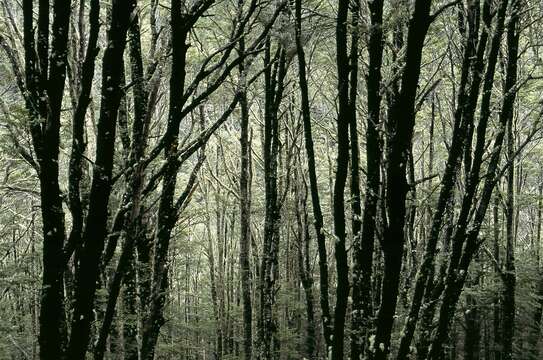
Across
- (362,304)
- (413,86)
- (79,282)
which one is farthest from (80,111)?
(362,304)

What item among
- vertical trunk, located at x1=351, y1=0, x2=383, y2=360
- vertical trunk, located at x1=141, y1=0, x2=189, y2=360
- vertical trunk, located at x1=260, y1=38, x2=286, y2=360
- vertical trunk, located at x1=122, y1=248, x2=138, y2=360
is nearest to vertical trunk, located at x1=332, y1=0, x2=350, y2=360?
vertical trunk, located at x1=351, y1=0, x2=383, y2=360

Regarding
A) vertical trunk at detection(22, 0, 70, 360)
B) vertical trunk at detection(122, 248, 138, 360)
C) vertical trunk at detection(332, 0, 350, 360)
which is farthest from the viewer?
vertical trunk at detection(122, 248, 138, 360)

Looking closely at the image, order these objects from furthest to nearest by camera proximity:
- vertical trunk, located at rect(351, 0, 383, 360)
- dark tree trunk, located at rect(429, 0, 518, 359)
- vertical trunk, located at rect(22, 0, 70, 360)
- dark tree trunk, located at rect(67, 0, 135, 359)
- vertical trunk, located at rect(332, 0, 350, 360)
→ dark tree trunk, located at rect(429, 0, 518, 359) → vertical trunk, located at rect(351, 0, 383, 360) → vertical trunk, located at rect(332, 0, 350, 360) → vertical trunk, located at rect(22, 0, 70, 360) → dark tree trunk, located at rect(67, 0, 135, 359)

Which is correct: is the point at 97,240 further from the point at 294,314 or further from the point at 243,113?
the point at 294,314

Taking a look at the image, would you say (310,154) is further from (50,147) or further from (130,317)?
(130,317)

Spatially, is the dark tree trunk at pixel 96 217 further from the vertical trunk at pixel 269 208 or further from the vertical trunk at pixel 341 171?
the vertical trunk at pixel 269 208

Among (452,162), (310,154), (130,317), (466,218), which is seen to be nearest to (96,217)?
(310,154)

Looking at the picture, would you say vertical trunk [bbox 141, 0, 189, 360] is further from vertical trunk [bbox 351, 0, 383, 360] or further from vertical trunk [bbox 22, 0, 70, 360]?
vertical trunk [bbox 351, 0, 383, 360]

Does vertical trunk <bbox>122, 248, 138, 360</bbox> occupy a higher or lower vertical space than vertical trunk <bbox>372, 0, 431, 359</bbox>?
lower

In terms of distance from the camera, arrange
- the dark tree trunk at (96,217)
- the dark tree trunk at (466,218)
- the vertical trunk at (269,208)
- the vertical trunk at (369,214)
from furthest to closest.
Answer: the vertical trunk at (269,208), the dark tree trunk at (466,218), the vertical trunk at (369,214), the dark tree trunk at (96,217)

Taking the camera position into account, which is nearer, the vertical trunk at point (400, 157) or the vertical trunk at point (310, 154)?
the vertical trunk at point (400, 157)

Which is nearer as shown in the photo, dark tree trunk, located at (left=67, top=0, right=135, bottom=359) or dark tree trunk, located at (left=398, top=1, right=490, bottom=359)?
dark tree trunk, located at (left=67, top=0, right=135, bottom=359)

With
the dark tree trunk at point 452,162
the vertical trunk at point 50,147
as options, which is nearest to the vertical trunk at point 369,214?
the dark tree trunk at point 452,162

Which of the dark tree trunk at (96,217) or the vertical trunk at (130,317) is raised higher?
the dark tree trunk at (96,217)
